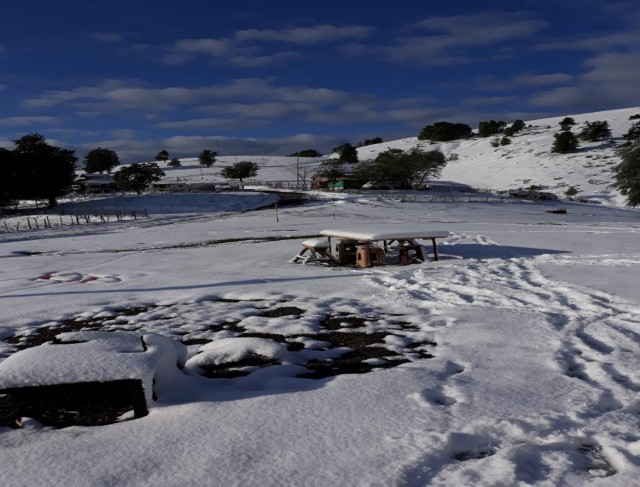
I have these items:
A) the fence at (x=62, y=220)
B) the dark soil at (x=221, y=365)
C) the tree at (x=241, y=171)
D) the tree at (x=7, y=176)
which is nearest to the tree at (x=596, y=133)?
the tree at (x=241, y=171)

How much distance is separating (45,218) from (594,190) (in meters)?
66.9

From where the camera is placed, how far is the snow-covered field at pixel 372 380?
13.4 ft

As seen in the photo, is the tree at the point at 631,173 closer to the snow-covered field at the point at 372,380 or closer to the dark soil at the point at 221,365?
the snow-covered field at the point at 372,380

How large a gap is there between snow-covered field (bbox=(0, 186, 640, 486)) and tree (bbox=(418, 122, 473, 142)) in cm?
13237

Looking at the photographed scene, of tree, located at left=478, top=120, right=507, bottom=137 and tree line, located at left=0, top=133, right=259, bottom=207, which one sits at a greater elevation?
tree, located at left=478, top=120, right=507, bottom=137

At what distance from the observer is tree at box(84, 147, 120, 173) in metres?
118

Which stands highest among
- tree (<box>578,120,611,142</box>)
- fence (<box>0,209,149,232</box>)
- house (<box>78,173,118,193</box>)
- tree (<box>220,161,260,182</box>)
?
tree (<box>578,120,611,142</box>)

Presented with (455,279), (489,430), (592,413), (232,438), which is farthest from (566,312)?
(232,438)

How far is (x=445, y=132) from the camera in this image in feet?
466

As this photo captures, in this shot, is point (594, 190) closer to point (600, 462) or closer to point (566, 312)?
point (566, 312)

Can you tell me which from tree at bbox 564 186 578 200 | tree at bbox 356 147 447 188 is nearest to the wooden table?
tree at bbox 356 147 447 188

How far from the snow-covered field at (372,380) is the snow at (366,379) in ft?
0.07

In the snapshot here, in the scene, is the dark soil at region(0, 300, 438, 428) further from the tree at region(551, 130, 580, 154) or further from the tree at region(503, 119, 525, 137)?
the tree at region(503, 119, 525, 137)

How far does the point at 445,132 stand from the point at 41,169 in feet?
344
